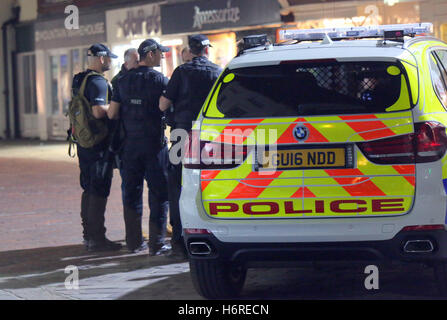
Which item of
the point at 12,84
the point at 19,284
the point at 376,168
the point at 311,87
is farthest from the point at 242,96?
the point at 12,84

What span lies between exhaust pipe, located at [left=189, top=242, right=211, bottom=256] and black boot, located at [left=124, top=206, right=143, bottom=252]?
2.85m

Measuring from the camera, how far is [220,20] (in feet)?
83.5

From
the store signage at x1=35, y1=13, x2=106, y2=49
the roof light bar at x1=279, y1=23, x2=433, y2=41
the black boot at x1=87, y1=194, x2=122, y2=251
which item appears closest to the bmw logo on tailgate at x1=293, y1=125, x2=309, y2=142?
→ the roof light bar at x1=279, y1=23, x2=433, y2=41

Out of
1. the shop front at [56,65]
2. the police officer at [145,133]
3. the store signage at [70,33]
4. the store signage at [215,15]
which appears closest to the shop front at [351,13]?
the store signage at [215,15]

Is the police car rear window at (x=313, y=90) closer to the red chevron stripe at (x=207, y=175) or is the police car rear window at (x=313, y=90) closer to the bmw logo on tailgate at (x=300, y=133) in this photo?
the bmw logo on tailgate at (x=300, y=133)

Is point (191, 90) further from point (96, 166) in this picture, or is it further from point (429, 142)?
point (429, 142)

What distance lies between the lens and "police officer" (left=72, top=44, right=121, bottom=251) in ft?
31.9

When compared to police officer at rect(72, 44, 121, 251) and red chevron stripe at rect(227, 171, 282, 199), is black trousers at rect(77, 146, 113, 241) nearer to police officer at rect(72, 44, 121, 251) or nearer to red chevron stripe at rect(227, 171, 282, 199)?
police officer at rect(72, 44, 121, 251)

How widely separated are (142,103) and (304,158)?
3158mm

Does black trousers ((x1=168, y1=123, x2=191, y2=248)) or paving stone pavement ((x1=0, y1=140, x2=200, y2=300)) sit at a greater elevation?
black trousers ((x1=168, y1=123, x2=191, y2=248))

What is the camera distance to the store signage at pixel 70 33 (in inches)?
1232

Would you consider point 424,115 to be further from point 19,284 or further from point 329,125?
point 19,284

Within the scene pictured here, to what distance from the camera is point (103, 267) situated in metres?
8.74

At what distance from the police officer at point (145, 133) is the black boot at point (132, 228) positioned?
0.07 m
